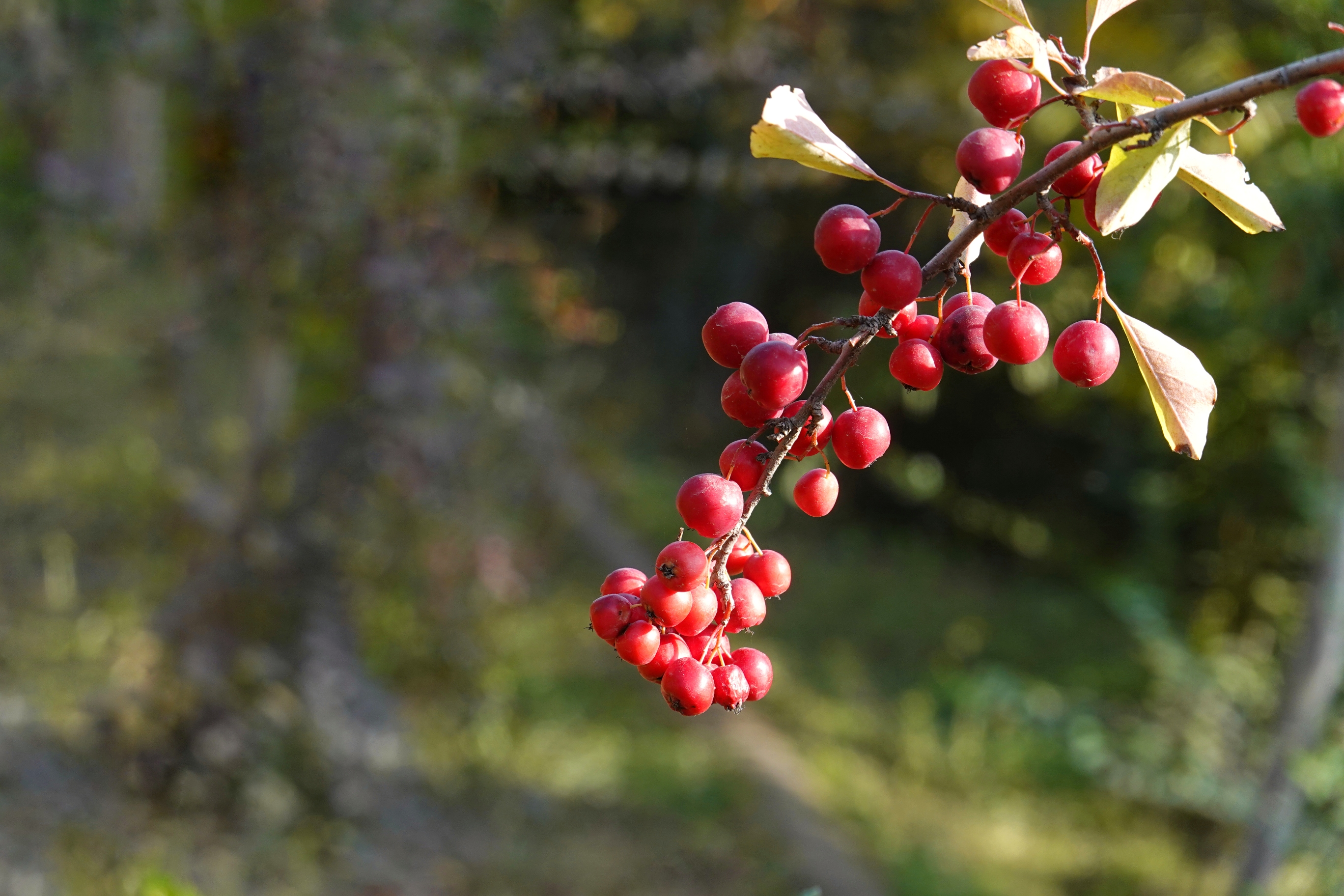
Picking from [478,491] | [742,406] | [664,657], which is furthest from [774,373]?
[478,491]

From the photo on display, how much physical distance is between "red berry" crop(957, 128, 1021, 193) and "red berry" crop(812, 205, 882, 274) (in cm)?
5

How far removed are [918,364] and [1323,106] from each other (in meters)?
0.18

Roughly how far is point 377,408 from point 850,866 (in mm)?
1786

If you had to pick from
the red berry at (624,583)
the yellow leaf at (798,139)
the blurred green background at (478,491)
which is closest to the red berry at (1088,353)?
the yellow leaf at (798,139)

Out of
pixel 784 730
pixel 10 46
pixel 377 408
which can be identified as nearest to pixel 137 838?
pixel 377 408

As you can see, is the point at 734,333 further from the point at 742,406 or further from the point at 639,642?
the point at 639,642

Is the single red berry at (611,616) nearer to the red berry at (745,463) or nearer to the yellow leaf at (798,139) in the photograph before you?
the red berry at (745,463)

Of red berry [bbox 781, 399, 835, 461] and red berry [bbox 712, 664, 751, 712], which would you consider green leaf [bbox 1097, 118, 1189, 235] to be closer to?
red berry [bbox 781, 399, 835, 461]

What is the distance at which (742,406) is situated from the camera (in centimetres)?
46

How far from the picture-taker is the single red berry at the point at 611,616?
45cm

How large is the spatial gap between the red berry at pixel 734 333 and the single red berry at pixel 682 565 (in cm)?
9

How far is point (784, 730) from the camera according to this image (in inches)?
146

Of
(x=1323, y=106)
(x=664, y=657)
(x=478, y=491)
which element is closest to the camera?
(x=1323, y=106)

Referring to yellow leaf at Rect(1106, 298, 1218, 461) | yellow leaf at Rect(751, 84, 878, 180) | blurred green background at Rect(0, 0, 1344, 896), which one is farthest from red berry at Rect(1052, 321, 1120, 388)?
blurred green background at Rect(0, 0, 1344, 896)
